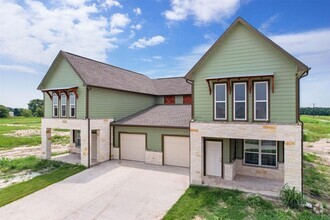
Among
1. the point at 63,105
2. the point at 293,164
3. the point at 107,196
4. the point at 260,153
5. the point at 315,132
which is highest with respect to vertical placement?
the point at 63,105

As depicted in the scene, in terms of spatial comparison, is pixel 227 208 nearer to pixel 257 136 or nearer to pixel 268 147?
pixel 257 136

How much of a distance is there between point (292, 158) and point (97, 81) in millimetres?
13565

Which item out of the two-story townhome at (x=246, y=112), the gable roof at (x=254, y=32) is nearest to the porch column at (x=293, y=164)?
the two-story townhome at (x=246, y=112)

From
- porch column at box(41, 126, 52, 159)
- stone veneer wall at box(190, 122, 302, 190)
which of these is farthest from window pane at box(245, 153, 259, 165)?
porch column at box(41, 126, 52, 159)

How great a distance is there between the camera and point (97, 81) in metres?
15.5

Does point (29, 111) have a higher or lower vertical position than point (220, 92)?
lower

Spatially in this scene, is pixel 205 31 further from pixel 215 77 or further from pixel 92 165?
pixel 92 165

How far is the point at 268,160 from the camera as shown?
11695 mm

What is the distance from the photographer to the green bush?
27.5 feet

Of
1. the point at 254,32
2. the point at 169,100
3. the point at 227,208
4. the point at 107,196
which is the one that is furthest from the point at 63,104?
the point at 254,32

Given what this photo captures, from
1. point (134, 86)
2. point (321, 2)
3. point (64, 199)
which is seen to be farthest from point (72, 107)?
point (321, 2)

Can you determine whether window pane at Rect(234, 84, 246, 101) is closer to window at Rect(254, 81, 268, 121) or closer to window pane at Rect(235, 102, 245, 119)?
window pane at Rect(235, 102, 245, 119)

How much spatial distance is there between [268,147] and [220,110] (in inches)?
156

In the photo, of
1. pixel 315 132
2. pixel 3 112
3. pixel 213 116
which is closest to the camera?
pixel 213 116
